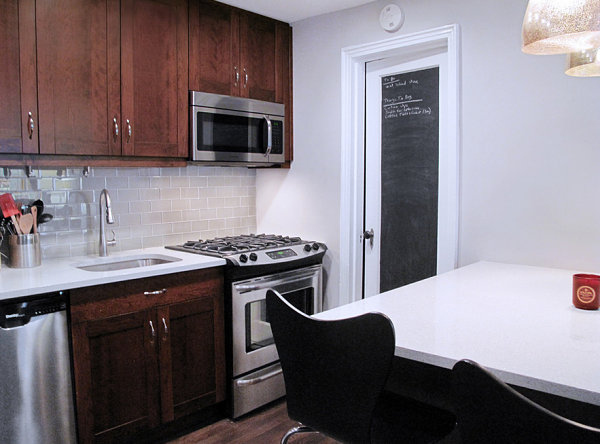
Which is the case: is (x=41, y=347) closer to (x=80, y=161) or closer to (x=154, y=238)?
(x=80, y=161)

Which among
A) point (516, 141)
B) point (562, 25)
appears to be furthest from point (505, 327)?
point (516, 141)

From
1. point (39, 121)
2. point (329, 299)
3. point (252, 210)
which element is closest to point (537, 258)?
point (329, 299)

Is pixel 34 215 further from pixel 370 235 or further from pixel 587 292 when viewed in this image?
pixel 587 292

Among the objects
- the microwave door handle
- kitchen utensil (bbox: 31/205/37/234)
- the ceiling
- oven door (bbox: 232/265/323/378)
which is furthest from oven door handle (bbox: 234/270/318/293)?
the ceiling

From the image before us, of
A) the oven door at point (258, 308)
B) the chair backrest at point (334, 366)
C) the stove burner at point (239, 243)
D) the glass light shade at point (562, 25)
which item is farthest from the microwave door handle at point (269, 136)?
the glass light shade at point (562, 25)

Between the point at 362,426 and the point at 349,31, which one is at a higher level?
the point at 349,31

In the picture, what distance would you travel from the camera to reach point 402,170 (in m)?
3.24

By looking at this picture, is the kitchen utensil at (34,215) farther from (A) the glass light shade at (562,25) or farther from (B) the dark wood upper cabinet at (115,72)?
(A) the glass light shade at (562,25)

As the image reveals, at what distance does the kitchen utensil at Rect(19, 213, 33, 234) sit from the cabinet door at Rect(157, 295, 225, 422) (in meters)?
0.75

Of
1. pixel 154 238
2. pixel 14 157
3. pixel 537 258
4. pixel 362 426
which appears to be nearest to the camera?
pixel 362 426

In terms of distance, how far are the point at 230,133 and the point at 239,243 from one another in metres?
0.70

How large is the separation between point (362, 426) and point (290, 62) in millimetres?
2821

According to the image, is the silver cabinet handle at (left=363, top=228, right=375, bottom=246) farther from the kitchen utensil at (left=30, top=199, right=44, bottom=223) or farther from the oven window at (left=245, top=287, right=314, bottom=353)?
the kitchen utensil at (left=30, top=199, right=44, bottom=223)

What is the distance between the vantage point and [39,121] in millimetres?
2467
